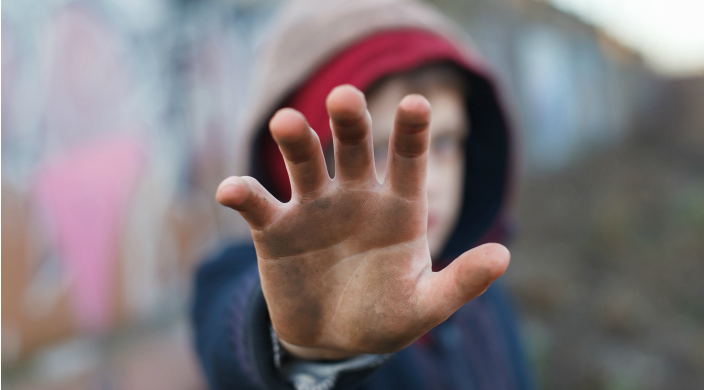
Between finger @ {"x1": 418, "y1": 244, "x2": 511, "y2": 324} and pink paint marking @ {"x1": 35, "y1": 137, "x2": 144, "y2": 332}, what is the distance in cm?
195

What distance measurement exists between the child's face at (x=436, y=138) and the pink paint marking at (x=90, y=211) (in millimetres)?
1595

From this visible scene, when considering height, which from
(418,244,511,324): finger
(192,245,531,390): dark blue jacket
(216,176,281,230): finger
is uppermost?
(216,176,281,230): finger

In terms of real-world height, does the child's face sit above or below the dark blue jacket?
above

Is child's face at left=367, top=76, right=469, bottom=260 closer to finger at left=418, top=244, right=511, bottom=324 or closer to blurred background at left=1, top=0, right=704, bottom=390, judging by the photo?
finger at left=418, top=244, right=511, bottom=324

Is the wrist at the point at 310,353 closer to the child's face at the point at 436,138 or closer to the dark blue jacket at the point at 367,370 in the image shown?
the dark blue jacket at the point at 367,370

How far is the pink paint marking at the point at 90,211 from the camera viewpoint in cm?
182

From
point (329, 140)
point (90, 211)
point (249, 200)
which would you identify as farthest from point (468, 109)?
point (90, 211)

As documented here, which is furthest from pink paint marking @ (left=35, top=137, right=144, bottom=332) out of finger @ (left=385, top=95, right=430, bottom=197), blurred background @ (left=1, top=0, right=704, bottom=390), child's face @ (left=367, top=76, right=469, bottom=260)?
finger @ (left=385, top=95, right=430, bottom=197)

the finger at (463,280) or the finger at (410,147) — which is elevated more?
the finger at (410,147)

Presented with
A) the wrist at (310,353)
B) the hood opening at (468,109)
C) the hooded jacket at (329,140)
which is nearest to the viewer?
the wrist at (310,353)

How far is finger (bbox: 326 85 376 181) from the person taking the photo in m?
0.40

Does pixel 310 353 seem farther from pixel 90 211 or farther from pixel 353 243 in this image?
pixel 90 211

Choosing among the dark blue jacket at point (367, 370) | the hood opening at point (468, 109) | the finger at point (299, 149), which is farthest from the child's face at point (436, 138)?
the finger at point (299, 149)

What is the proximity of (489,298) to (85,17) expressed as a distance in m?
2.24
